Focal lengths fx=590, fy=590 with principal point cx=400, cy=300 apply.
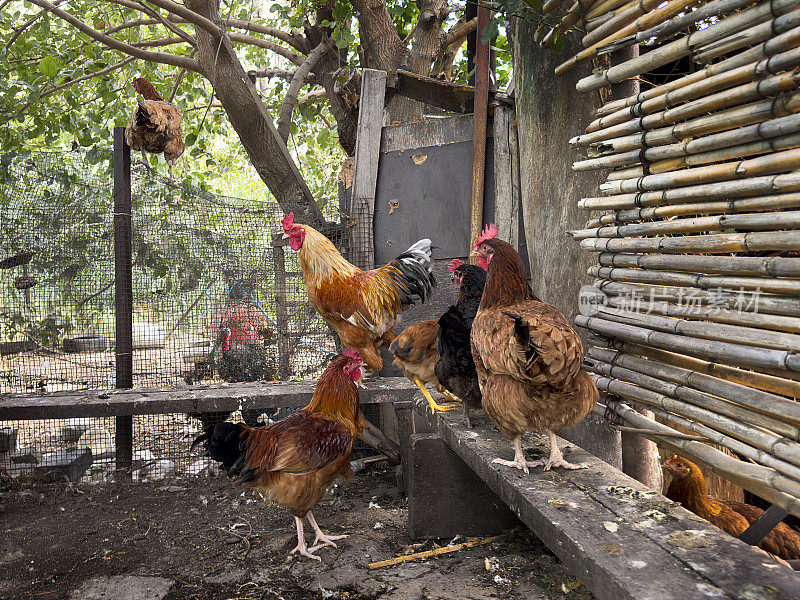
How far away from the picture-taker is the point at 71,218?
16.4 feet

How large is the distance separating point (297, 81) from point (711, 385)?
508 cm

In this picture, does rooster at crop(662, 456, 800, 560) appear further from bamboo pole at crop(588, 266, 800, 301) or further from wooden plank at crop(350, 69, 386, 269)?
wooden plank at crop(350, 69, 386, 269)

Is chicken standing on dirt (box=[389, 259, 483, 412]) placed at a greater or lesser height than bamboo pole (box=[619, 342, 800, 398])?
lesser

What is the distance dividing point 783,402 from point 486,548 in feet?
6.97

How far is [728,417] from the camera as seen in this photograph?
206cm

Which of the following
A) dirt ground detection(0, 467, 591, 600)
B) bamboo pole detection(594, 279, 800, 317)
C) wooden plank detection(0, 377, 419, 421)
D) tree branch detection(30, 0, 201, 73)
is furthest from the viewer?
tree branch detection(30, 0, 201, 73)

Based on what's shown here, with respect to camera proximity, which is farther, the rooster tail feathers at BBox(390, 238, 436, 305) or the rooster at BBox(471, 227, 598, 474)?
the rooster tail feathers at BBox(390, 238, 436, 305)

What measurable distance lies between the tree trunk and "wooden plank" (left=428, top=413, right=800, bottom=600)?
3.48m

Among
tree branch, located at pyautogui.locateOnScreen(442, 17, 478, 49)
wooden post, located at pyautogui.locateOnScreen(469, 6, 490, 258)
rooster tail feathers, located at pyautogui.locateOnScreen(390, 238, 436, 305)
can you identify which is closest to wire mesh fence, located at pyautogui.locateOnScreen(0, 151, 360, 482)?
rooster tail feathers, located at pyautogui.locateOnScreen(390, 238, 436, 305)

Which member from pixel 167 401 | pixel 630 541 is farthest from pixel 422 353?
pixel 630 541

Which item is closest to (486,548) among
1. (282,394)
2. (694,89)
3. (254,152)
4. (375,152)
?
(282,394)

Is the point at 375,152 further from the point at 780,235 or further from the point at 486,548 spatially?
the point at 780,235

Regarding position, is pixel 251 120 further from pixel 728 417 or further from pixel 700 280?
pixel 728 417

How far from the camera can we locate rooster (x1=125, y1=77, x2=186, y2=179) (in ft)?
14.8
